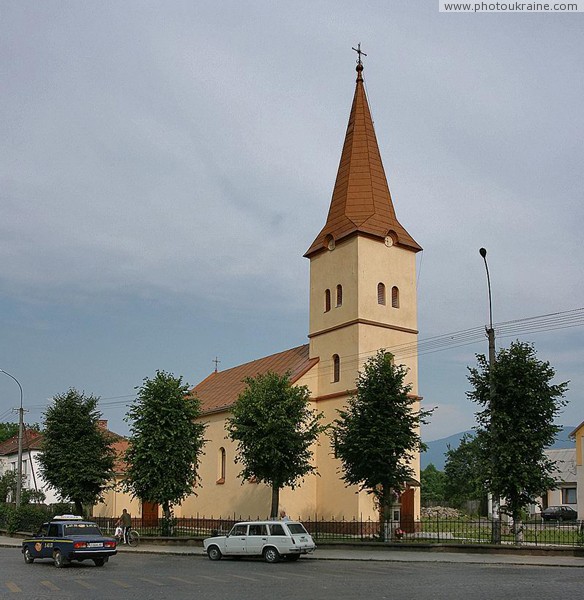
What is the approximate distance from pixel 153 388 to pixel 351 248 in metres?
13.3

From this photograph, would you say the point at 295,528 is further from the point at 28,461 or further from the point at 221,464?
the point at 28,461

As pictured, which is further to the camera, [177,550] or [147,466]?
[147,466]

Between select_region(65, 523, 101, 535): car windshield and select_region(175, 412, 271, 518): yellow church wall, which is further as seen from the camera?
select_region(175, 412, 271, 518): yellow church wall

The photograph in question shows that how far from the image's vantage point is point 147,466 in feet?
125

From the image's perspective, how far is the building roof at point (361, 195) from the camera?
44.2m

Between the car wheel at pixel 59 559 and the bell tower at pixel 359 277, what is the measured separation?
19690 mm

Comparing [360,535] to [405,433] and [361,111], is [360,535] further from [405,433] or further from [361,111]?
[361,111]

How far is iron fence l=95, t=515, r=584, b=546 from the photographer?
31.7 metres

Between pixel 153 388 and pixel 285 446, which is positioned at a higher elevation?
pixel 153 388

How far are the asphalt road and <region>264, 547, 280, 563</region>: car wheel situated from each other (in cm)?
84

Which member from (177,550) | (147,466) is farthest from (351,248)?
(177,550)

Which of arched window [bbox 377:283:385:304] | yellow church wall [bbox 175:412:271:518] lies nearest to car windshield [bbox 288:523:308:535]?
yellow church wall [bbox 175:412:271:518]

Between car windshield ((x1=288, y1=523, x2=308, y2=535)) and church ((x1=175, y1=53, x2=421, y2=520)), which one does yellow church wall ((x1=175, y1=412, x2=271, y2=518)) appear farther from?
car windshield ((x1=288, y1=523, x2=308, y2=535))

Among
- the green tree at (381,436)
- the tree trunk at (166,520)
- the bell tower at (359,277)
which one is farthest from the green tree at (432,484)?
the green tree at (381,436)
